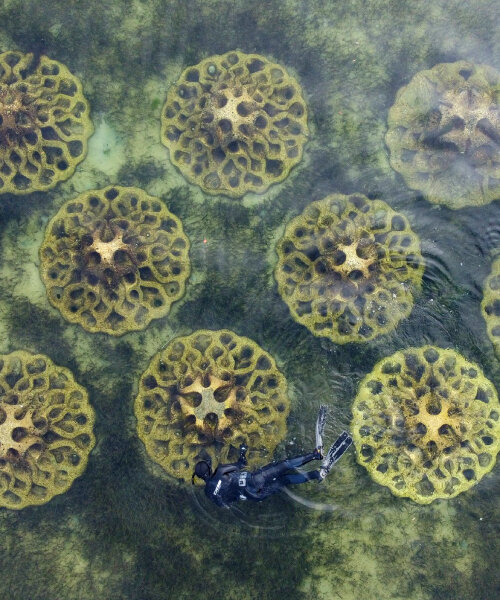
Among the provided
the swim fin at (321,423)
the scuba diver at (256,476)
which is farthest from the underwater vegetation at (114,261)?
the swim fin at (321,423)

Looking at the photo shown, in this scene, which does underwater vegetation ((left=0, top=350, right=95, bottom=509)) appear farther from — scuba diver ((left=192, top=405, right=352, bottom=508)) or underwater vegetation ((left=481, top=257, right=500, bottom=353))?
underwater vegetation ((left=481, top=257, right=500, bottom=353))

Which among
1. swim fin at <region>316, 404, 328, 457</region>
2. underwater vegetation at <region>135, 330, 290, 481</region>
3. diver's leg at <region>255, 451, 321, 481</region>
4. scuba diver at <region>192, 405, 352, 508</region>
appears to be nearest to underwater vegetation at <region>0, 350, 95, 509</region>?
underwater vegetation at <region>135, 330, 290, 481</region>

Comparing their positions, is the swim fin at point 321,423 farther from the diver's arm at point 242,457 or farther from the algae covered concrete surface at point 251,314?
the diver's arm at point 242,457

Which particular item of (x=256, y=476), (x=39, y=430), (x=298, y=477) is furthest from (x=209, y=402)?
→ (x=39, y=430)

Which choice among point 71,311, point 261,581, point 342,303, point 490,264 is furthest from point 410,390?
point 71,311

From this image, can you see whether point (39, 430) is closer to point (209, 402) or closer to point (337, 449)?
point (209, 402)

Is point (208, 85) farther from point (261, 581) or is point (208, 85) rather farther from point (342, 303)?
point (261, 581)
